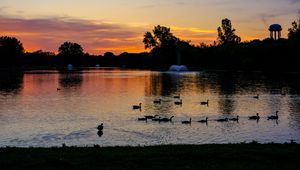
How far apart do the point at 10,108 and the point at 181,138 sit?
106ft

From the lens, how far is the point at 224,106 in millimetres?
62906

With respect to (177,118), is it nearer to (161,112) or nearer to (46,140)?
(161,112)

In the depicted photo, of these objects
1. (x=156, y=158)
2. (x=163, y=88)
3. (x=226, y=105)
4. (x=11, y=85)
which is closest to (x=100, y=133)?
(x=156, y=158)

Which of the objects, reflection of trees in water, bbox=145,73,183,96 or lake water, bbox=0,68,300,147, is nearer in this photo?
lake water, bbox=0,68,300,147

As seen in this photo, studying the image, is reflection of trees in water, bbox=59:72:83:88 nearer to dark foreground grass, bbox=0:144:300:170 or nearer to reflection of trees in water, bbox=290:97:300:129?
reflection of trees in water, bbox=290:97:300:129

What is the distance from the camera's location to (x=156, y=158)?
2080 centimetres

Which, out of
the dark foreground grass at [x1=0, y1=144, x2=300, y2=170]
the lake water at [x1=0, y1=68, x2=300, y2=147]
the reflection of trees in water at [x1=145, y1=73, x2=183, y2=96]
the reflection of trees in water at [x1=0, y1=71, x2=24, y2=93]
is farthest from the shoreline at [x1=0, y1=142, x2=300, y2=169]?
the reflection of trees in water at [x1=0, y1=71, x2=24, y2=93]

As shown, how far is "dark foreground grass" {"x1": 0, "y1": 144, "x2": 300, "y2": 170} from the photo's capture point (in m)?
19.3

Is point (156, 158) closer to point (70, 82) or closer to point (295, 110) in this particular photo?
point (295, 110)

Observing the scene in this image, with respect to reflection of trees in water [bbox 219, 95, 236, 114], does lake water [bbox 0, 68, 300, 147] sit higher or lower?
lower

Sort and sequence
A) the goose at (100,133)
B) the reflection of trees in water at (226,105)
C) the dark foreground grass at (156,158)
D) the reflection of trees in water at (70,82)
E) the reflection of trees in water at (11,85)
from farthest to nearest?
1. the reflection of trees in water at (70,82)
2. the reflection of trees in water at (11,85)
3. the reflection of trees in water at (226,105)
4. the goose at (100,133)
5. the dark foreground grass at (156,158)

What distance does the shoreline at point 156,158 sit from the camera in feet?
63.5

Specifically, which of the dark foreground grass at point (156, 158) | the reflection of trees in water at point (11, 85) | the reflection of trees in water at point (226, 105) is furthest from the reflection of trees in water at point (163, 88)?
the dark foreground grass at point (156, 158)

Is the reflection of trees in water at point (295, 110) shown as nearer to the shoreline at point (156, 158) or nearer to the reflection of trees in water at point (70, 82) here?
the shoreline at point (156, 158)
